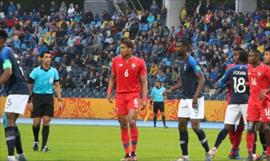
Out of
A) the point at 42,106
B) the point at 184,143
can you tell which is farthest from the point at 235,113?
the point at 42,106

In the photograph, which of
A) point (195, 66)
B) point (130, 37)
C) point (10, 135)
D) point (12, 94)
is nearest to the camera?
point (10, 135)

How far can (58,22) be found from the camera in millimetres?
52844

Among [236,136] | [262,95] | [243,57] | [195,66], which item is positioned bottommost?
[236,136]

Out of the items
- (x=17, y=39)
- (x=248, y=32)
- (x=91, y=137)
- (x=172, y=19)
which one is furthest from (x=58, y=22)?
(x=91, y=137)

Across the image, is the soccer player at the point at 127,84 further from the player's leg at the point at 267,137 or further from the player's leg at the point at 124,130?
the player's leg at the point at 267,137

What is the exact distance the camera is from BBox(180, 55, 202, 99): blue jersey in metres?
18.0

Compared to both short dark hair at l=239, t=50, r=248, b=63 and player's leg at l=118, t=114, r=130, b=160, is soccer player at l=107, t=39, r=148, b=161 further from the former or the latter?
short dark hair at l=239, t=50, r=248, b=63

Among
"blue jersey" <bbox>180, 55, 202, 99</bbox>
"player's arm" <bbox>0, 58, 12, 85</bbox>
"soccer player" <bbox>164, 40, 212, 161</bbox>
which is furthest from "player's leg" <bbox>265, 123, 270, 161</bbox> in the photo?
"player's arm" <bbox>0, 58, 12, 85</bbox>

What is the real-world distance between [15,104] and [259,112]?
5.04 metres

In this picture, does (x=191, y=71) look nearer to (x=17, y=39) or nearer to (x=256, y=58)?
(x=256, y=58)

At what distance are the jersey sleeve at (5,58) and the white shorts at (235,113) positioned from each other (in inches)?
222

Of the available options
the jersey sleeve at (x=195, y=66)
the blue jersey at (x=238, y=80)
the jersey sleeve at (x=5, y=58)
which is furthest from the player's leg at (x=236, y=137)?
the jersey sleeve at (x=5, y=58)

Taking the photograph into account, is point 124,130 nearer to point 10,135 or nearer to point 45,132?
point 10,135

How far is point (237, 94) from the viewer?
19672 mm
